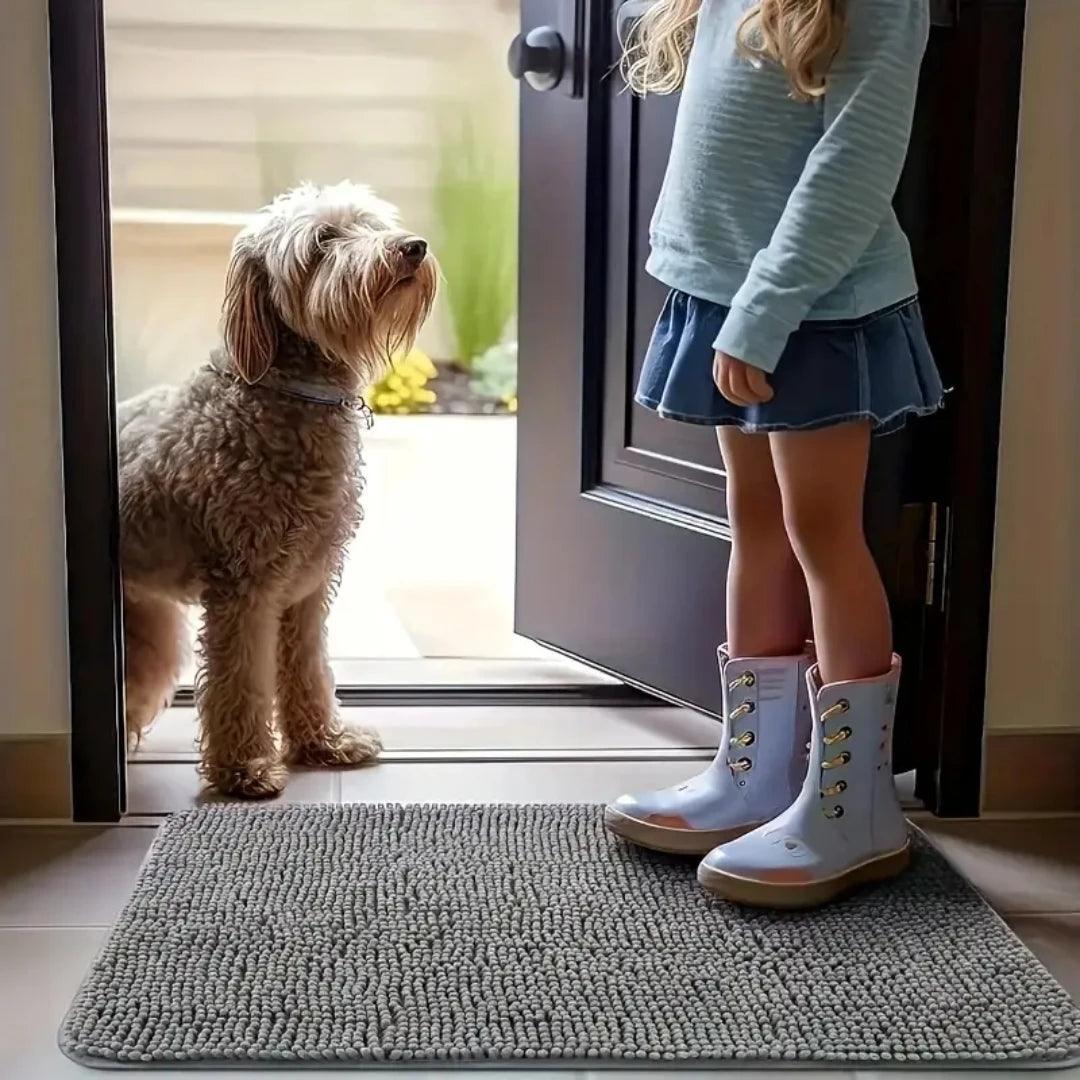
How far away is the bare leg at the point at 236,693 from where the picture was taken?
2016 mm

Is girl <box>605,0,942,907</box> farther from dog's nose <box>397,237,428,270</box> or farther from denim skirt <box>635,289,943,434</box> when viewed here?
dog's nose <box>397,237,428,270</box>

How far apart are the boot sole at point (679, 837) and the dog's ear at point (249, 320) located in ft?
2.48

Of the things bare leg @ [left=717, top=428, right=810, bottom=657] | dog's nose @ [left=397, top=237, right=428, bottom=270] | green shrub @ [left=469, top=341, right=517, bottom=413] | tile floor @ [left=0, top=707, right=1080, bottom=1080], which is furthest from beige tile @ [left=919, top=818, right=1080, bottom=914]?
green shrub @ [left=469, top=341, right=517, bottom=413]

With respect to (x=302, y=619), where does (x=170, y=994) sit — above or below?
below

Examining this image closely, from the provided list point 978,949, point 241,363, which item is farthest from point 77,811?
point 978,949

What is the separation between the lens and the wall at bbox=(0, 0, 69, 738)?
177 cm

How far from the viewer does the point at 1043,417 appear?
75.2 inches

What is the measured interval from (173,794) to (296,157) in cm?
267

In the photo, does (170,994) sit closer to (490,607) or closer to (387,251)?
(387,251)

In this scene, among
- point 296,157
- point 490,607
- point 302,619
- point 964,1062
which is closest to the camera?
point 964,1062

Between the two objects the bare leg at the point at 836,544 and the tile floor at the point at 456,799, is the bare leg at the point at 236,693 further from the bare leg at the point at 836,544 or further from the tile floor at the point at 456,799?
the bare leg at the point at 836,544

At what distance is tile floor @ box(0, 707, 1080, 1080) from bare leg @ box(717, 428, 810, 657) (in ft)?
1.20

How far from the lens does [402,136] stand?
4375 mm

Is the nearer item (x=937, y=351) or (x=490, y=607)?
(x=937, y=351)
